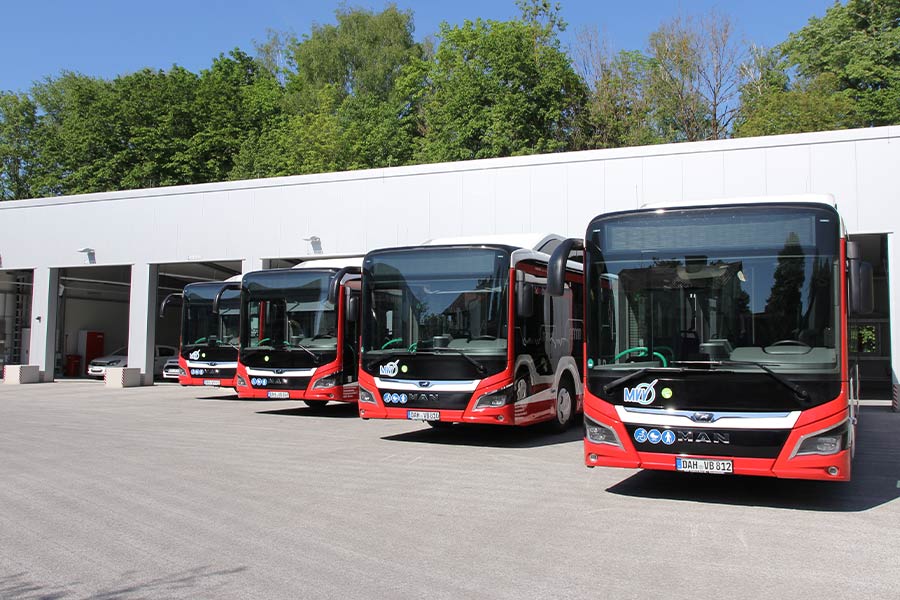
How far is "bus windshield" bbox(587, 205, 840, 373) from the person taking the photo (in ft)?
24.0

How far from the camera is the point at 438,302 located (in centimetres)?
1145

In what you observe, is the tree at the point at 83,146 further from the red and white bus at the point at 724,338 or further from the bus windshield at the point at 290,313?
the red and white bus at the point at 724,338

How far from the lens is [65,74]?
55.6 meters

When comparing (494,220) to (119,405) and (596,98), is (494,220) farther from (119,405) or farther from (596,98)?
(596,98)

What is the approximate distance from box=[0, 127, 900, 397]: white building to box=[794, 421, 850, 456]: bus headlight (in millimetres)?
12197

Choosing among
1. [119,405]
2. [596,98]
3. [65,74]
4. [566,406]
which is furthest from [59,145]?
[566,406]

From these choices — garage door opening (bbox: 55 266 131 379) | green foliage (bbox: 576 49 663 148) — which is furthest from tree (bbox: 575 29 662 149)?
garage door opening (bbox: 55 266 131 379)

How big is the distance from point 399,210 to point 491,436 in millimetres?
10673

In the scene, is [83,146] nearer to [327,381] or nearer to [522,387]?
[327,381]

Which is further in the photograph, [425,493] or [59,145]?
[59,145]

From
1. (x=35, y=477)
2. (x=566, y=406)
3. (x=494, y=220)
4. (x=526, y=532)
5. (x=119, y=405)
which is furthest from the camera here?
(x=494, y=220)

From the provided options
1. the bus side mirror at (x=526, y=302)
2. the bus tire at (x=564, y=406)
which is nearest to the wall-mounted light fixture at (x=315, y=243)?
the bus tire at (x=564, y=406)

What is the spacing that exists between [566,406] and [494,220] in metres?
8.71

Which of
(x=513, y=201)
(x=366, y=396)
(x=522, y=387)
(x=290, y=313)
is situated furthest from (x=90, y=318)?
(x=522, y=387)
